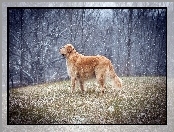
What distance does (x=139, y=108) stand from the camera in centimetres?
591

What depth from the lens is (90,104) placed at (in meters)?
5.90

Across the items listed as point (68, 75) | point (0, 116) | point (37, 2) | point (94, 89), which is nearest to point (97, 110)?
point (94, 89)

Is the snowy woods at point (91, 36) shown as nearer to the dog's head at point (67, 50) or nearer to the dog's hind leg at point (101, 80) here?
the dog's head at point (67, 50)

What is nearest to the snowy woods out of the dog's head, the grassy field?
the dog's head

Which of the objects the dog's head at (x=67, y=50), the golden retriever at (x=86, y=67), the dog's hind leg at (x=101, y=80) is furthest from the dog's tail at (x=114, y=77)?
the dog's head at (x=67, y=50)

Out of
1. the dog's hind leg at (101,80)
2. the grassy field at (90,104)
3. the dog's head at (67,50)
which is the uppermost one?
the dog's head at (67,50)

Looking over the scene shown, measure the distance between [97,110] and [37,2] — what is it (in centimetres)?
188

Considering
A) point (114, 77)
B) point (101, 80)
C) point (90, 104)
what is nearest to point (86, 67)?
point (101, 80)

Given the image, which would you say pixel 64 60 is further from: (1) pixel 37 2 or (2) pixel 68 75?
(1) pixel 37 2

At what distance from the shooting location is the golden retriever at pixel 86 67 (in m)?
5.93

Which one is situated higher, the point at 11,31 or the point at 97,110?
the point at 11,31

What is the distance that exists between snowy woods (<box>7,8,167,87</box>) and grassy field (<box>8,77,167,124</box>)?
0.18m

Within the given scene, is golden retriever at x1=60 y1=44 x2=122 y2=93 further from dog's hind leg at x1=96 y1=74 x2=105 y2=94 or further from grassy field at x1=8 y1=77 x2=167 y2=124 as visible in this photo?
grassy field at x1=8 y1=77 x2=167 y2=124

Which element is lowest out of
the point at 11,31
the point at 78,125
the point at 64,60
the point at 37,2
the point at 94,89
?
the point at 78,125
